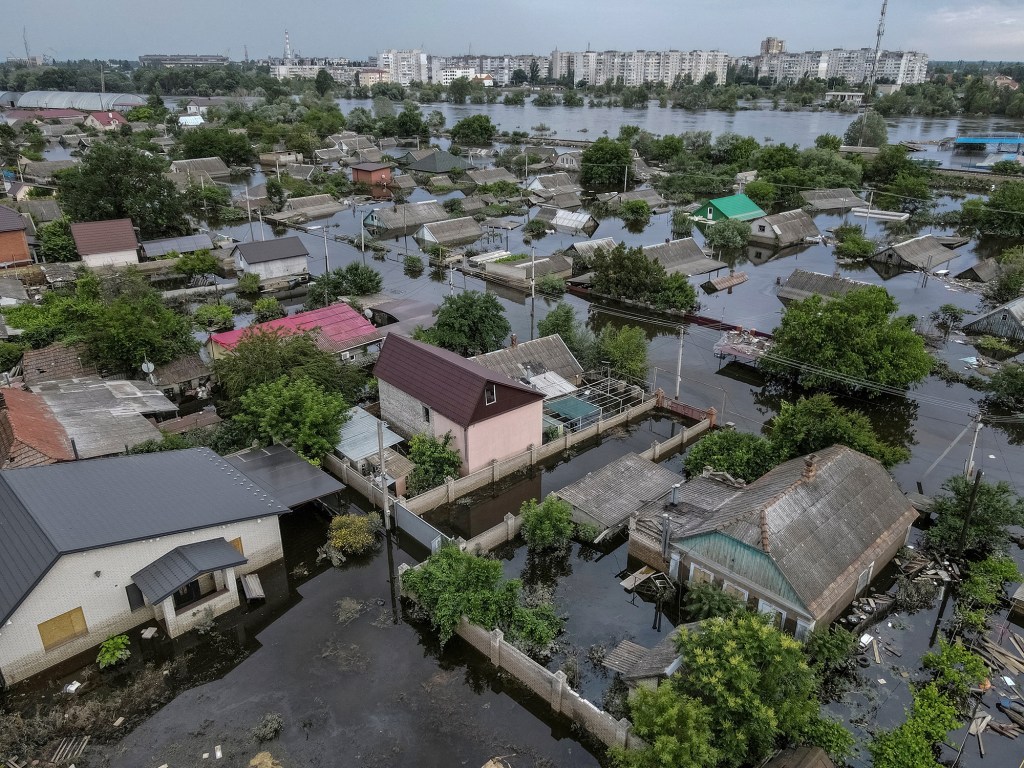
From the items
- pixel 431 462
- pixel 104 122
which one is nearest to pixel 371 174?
pixel 431 462

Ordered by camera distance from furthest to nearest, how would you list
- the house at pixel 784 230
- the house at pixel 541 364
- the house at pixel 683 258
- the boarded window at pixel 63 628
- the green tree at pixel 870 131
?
the green tree at pixel 870 131, the house at pixel 784 230, the house at pixel 683 258, the house at pixel 541 364, the boarded window at pixel 63 628

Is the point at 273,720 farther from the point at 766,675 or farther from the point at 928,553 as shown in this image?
the point at 928,553

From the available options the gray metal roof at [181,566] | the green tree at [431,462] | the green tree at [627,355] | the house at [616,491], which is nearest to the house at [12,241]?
the green tree at [431,462]

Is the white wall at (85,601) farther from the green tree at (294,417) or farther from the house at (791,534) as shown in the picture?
the house at (791,534)

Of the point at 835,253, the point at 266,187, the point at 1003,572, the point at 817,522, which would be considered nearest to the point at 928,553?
the point at 1003,572

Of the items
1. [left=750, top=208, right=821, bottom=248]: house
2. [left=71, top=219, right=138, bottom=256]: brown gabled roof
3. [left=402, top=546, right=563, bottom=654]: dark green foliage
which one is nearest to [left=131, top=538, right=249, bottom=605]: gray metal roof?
[left=402, top=546, right=563, bottom=654]: dark green foliage

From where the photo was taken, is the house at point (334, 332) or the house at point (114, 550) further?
the house at point (334, 332)
